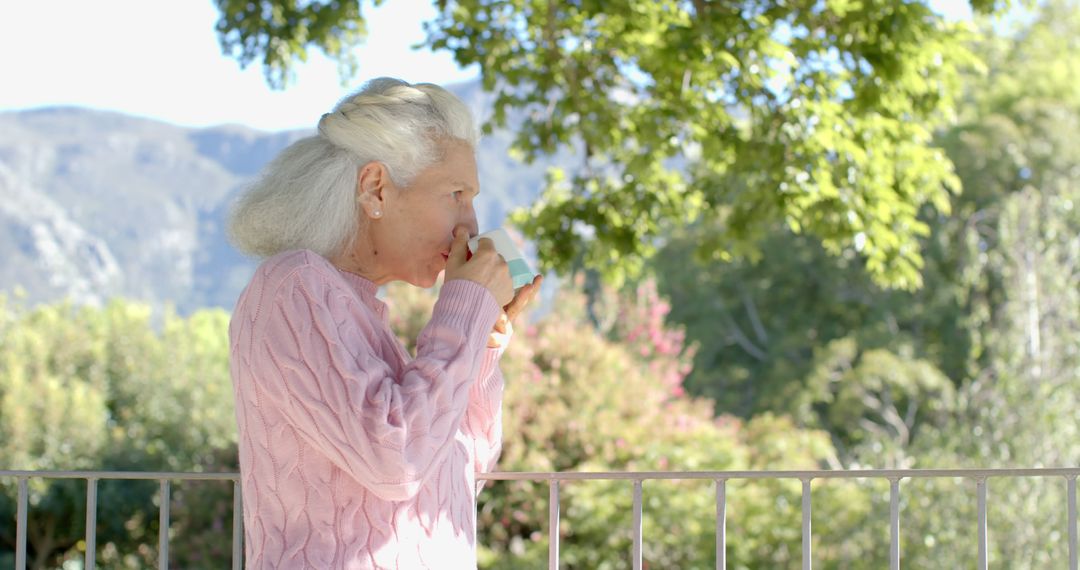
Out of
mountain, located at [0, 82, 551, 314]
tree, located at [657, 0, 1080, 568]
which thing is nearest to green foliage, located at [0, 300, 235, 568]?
tree, located at [657, 0, 1080, 568]

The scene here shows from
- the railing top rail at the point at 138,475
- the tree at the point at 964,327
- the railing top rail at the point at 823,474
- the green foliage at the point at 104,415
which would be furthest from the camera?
the green foliage at the point at 104,415

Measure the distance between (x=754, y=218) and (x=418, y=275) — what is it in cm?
336

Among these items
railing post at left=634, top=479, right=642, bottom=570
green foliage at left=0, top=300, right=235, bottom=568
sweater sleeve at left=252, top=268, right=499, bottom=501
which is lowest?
green foliage at left=0, top=300, right=235, bottom=568

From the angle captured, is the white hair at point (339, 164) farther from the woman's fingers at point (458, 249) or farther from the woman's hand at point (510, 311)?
the woman's hand at point (510, 311)

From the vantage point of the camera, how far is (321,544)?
133cm

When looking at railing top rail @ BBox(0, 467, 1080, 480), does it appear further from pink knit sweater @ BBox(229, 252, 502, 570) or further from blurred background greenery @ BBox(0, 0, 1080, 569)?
blurred background greenery @ BBox(0, 0, 1080, 569)

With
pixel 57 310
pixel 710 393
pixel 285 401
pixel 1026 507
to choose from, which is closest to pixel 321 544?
pixel 285 401

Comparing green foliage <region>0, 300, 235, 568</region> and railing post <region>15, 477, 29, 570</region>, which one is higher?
railing post <region>15, 477, 29, 570</region>

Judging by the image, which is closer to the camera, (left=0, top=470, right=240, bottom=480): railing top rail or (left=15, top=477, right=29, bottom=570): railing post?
(left=0, top=470, right=240, bottom=480): railing top rail

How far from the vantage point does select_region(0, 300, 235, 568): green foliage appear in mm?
9656

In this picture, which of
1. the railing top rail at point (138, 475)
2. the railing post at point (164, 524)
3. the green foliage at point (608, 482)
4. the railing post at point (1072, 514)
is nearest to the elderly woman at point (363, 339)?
the railing top rail at point (138, 475)

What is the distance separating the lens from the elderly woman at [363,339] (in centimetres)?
129

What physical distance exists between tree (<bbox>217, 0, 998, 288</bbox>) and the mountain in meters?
64.1

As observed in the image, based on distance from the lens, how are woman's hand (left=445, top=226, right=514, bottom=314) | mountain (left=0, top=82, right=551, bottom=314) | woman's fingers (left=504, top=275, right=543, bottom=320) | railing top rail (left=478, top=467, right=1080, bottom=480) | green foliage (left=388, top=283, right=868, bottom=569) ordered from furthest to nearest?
mountain (left=0, top=82, right=551, bottom=314), green foliage (left=388, top=283, right=868, bottom=569), railing top rail (left=478, top=467, right=1080, bottom=480), woman's fingers (left=504, top=275, right=543, bottom=320), woman's hand (left=445, top=226, right=514, bottom=314)
